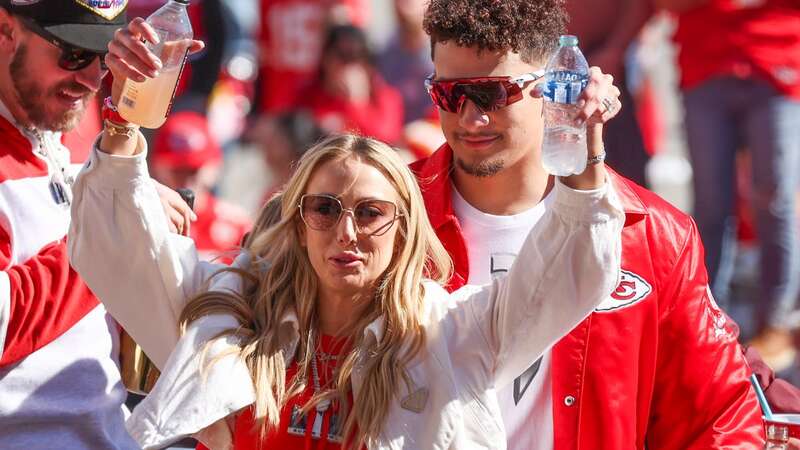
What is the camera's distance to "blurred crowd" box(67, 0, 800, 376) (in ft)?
23.2

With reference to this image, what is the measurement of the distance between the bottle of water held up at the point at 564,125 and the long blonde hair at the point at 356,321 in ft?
1.56

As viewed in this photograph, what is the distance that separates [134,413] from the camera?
3.65 m

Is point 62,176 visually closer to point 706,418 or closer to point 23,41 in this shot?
point 23,41

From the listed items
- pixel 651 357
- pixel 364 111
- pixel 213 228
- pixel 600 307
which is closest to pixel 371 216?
pixel 600 307

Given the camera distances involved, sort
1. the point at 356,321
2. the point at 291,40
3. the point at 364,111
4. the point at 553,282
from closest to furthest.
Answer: the point at 553,282
the point at 356,321
the point at 364,111
the point at 291,40

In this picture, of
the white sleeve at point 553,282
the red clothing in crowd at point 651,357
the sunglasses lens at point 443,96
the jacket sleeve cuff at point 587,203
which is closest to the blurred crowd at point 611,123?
the sunglasses lens at point 443,96

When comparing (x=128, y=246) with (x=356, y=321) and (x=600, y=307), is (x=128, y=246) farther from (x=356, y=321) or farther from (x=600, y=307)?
(x=600, y=307)

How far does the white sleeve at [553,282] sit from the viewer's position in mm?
3570

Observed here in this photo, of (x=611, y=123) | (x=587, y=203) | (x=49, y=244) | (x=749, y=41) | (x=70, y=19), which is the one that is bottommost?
(x=611, y=123)

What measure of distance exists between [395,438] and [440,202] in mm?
874

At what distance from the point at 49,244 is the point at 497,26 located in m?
1.37

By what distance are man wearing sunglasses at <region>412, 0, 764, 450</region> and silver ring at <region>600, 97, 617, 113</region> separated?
0.65m

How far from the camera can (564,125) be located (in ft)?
11.5

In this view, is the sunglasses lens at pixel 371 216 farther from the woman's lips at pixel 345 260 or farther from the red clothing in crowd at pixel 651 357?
the red clothing in crowd at pixel 651 357
